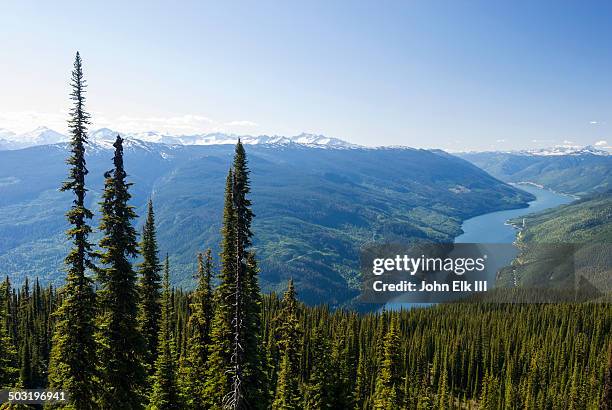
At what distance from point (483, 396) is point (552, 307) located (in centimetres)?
10787

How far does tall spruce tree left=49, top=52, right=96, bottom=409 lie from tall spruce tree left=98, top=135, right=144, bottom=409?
4.20ft

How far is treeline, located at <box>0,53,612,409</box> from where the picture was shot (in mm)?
29609

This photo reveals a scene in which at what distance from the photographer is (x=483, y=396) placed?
11131cm

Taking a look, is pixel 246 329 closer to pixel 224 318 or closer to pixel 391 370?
pixel 224 318

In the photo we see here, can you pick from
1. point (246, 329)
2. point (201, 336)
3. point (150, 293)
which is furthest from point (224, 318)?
point (150, 293)

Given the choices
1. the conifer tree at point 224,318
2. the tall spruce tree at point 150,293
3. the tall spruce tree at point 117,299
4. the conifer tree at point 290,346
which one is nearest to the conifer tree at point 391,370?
the conifer tree at point 290,346

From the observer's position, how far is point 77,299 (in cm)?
2928

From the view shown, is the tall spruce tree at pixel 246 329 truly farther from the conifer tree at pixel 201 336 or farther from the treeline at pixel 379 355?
the conifer tree at pixel 201 336

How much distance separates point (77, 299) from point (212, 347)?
1578cm

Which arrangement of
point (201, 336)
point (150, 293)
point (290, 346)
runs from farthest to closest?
point (290, 346) < point (150, 293) < point (201, 336)

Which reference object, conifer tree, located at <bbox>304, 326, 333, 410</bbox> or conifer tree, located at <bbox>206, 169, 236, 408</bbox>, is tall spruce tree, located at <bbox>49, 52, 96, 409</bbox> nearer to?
conifer tree, located at <bbox>206, 169, 236, 408</bbox>

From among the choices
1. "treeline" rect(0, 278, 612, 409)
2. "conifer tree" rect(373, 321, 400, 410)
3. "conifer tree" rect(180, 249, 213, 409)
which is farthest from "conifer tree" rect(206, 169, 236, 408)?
"conifer tree" rect(373, 321, 400, 410)

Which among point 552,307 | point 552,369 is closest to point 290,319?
point 552,369

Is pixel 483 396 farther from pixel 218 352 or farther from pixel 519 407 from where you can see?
pixel 218 352
